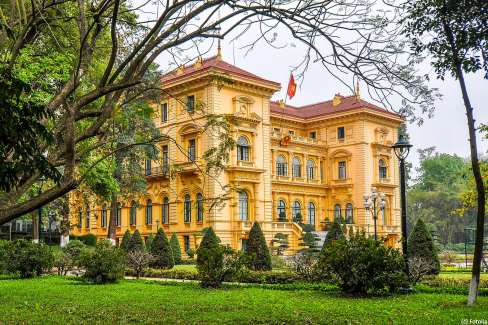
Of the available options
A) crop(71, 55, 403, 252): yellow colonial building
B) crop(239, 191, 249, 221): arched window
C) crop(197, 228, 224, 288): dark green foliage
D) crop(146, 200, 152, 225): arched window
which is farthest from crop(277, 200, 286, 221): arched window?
crop(197, 228, 224, 288): dark green foliage

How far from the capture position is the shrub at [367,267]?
41.3 feet

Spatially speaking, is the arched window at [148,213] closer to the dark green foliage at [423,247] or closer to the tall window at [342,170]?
the tall window at [342,170]

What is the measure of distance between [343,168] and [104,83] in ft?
126

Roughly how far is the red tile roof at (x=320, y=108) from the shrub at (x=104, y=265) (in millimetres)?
26937

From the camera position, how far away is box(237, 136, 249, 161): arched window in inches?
1420

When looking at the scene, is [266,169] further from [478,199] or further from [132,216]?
[478,199]

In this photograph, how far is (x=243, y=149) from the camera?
36.3 meters

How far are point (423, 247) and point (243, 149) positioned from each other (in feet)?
61.0

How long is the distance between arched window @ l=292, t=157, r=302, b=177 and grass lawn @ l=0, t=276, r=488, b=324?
28450mm

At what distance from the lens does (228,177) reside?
35125mm

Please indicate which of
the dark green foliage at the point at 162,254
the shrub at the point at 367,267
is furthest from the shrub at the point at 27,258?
the shrub at the point at 367,267

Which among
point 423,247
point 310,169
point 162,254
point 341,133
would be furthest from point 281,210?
point 423,247

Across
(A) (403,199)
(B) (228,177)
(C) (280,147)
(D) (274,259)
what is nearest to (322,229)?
(C) (280,147)

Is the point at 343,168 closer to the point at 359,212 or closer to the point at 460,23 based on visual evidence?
the point at 359,212
